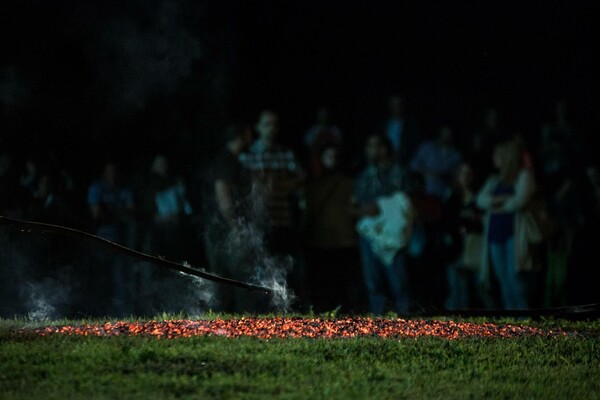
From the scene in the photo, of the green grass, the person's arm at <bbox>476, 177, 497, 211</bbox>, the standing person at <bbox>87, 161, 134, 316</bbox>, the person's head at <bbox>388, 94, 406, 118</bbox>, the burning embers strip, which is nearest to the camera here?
the green grass

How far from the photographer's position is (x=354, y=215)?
11.2m

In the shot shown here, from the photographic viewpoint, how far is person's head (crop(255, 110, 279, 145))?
1134cm

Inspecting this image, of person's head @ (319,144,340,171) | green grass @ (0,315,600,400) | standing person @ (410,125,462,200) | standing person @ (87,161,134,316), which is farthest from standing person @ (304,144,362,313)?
green grass @ (0,315,600,400)

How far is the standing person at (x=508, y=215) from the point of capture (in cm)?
1109

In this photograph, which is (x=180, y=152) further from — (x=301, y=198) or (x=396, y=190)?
(x=396, y=190)

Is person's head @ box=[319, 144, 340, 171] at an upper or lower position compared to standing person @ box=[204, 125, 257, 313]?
upper

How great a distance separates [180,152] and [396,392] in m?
6.22

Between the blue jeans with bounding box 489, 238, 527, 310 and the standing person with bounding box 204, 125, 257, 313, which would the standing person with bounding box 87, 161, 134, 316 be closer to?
the standing person with bounding box 204, 125, 257, 313

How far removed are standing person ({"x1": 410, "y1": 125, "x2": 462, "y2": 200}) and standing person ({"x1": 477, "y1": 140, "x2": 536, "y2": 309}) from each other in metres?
0.45

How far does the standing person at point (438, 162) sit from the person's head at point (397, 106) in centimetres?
59

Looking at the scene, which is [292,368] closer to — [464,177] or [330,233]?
[330,233]

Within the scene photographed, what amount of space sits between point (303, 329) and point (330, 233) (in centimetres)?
208

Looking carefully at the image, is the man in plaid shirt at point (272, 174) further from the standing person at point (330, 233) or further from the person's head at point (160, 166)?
the person's head at point (160, 166)

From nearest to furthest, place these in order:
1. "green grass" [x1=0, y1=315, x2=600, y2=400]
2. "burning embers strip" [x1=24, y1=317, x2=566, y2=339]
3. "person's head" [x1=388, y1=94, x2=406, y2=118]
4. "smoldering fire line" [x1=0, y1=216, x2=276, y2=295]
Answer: "green grass" [x1=0, y1=315, x2=600, y2=400] → "burning embers strip" [x1=24, y1=317, x2=566, y2=339] → "smoldering fire line" [x1=0, y1=216, x2=276, y2=295] → "person's head" [x1=388, y1=94, x2=406, y2=118]
